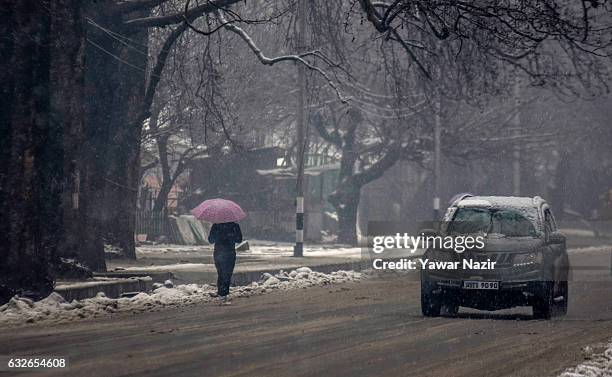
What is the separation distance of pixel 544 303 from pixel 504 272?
2.36 feet

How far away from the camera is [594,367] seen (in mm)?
10570

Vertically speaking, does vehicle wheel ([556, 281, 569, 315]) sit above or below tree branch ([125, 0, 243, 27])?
below

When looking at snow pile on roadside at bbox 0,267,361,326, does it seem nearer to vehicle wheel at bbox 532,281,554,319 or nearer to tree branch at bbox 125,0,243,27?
tree branch at bbox 125,0,243,27

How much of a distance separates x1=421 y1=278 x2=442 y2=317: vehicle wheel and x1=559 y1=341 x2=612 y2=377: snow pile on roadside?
4619 mm

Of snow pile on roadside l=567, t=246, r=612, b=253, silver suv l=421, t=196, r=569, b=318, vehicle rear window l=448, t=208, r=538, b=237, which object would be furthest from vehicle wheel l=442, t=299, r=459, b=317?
snow pile on roadside l=567, t=246, r=612, b=253

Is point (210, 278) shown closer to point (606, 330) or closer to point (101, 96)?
point (101, 96)

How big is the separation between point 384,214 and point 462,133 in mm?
26006

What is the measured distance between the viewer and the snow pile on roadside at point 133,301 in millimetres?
15633

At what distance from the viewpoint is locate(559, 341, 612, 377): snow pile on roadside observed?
10.1 m

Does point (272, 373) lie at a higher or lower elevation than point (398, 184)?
lower

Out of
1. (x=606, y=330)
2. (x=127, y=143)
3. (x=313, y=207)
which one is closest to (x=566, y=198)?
(x=313, y=207)

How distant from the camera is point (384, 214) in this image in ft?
237

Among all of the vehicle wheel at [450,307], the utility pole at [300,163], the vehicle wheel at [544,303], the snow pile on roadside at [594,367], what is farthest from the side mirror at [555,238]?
the utility pole at [300,163]

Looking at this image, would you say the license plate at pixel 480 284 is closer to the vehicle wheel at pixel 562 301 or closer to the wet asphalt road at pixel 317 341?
the wet asphalt road at pixel 317 341
